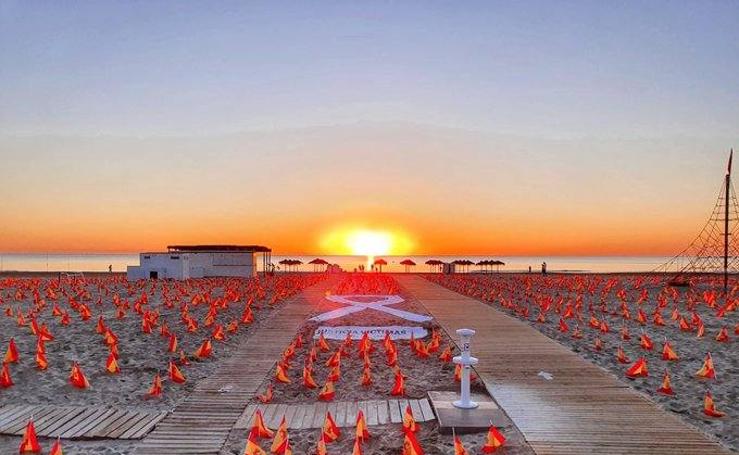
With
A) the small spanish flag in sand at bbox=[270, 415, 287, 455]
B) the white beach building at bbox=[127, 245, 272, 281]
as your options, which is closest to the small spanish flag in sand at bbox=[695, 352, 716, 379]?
the small spanish flag in sand at bbox=[270, 415, 287, 455]

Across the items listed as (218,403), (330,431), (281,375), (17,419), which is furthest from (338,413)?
(17,419)

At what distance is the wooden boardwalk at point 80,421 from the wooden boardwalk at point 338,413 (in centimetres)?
205

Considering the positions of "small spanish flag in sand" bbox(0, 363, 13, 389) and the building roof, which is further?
the building roof

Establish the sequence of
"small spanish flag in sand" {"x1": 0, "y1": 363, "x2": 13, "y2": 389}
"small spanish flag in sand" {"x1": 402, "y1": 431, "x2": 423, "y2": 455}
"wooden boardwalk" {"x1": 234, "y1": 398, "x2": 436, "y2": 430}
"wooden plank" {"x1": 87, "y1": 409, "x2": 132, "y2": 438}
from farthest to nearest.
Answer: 1. "small spanish flag in sand" {"x1": 0, "y1": 363, "x2": 13, "y2": 389}
2. "wooden boardwalk" {"x1": 234, "y1": 398, "x2": 436, "y2": 430}
3. "wooden plank" {"x1": 87, "y1": 409, "x2": 132, "y2": 438}
4. "small spanish flag in sand" {"x1": 402, "y1": 431, "x2": 423, "y2": 455}

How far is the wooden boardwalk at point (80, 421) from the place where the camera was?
35.5ft

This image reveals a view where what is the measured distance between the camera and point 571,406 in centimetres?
1162

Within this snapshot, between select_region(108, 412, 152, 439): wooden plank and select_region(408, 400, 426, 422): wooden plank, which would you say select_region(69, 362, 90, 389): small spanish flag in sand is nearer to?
select_region(108, 412, 152, 439): wooden plank

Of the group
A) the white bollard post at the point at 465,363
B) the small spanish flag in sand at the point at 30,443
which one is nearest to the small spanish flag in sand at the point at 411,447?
the white bollard post at the point at 465,363

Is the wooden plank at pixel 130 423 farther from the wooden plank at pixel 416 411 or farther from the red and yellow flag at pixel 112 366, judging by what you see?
the wooden plank at pixel 416 411

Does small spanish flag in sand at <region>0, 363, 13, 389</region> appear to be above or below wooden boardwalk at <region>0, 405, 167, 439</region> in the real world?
above

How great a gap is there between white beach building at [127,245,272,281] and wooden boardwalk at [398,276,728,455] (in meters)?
38.4

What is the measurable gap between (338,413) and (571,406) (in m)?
4.98

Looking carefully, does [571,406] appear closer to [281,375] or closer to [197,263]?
[281,375]

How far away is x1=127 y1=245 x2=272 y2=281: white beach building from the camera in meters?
50.7
